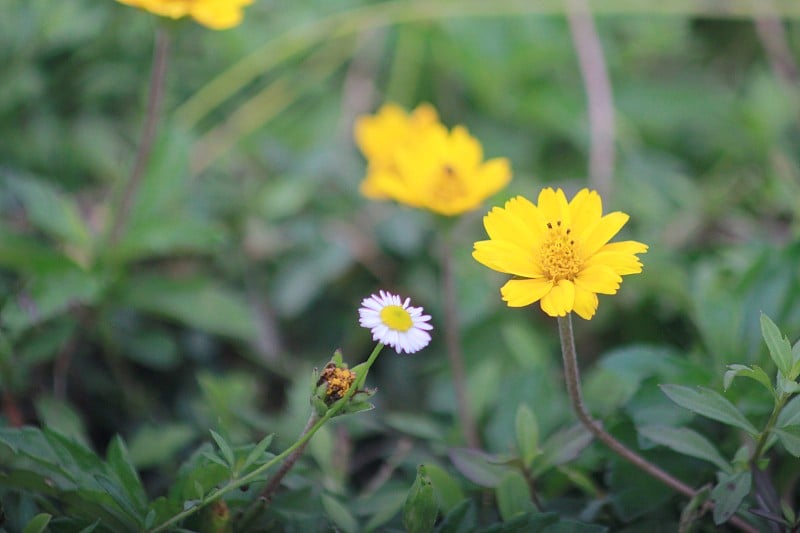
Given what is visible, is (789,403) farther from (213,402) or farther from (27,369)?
(27,369)

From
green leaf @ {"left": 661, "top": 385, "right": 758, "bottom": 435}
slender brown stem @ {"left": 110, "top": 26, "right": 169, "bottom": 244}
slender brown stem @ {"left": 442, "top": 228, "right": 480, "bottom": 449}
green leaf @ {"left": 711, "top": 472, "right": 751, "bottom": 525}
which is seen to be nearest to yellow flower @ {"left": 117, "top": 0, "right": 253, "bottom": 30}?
slender brown stem @ {"left": 110, "top": 26, "right": 169, "bottom": 244}

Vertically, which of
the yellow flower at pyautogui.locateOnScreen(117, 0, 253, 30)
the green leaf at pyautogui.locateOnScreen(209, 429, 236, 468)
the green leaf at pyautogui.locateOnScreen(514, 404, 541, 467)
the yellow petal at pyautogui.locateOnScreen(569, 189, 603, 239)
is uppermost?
the yellow flower at pyautogui.locateOnScreen(117, 0, 253, 30)

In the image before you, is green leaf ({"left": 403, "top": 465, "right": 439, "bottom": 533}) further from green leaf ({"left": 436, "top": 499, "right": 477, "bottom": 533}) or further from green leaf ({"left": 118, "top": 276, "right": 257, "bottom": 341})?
green leaf ({"left": 118, "top": 276, "right": 257, "bottom": 341})

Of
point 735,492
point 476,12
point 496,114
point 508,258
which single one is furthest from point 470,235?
point 735,492

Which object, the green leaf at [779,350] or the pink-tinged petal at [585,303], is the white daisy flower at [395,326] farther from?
the green leaf at [779,350]

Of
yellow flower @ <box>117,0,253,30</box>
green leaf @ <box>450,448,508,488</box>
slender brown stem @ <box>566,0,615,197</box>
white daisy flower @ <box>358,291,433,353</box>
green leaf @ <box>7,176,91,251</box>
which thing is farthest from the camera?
slender brown stem @ <box>566,0,615,197</box>

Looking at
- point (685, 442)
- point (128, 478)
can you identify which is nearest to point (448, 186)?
→ point (685, 442)

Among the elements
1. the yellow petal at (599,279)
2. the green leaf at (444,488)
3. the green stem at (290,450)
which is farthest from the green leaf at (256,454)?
the yellow petal at (599,279)
